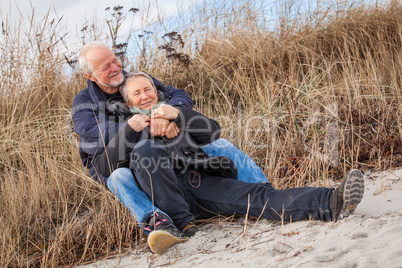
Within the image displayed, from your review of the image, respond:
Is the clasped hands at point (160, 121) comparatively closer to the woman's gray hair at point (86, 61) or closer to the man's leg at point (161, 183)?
the man's leg at point (161, 183)

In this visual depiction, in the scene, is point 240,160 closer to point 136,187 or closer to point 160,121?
point 160,121

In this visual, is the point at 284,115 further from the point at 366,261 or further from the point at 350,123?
the point at 366,261

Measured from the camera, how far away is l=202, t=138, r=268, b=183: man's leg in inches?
121

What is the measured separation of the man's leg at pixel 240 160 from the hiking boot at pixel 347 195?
775 mm

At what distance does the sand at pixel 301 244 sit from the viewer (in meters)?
1.85

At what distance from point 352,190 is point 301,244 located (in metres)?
0.45

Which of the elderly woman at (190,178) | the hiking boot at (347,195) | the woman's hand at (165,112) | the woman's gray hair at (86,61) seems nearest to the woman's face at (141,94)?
the elderly woman at (190,178)

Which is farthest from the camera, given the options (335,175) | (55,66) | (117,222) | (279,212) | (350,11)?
(350,11)

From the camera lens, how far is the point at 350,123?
13.8 feet

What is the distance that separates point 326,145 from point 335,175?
1.09 feet

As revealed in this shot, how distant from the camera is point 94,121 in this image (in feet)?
10.1

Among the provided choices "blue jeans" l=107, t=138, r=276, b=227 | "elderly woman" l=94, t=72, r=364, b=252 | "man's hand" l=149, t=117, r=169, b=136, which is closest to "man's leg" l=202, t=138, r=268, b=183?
"blue jeans" l=107, t=138, r=276, b=227

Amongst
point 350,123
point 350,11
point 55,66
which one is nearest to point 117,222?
point 350,123

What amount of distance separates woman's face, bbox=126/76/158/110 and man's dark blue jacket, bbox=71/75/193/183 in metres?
0.19
